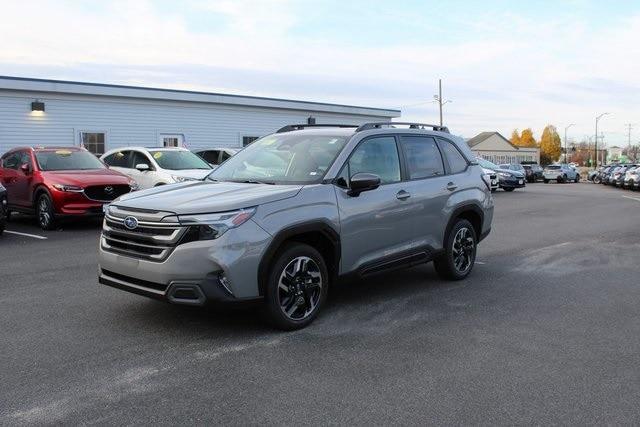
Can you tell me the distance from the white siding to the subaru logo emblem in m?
17.9

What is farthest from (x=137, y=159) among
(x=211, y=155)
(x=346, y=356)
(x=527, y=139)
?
(x=527, y=139)

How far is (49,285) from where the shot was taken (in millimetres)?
6973

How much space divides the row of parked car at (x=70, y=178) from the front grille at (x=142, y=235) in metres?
6.76

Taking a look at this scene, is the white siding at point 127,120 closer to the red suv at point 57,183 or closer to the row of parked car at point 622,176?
the red suv at point 57,183

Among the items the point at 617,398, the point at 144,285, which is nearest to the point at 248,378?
the point at 144,285

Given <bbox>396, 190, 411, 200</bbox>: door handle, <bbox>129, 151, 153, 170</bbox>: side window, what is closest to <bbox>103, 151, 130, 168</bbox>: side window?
<bbox>129, 151, 153, 170</bbox>: side window

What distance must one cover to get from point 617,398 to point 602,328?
1.68 m

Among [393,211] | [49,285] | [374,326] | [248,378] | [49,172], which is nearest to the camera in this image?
[248,378]

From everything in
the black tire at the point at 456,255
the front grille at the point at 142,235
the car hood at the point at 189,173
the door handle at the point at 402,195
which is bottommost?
the black tire at the point at 456,255

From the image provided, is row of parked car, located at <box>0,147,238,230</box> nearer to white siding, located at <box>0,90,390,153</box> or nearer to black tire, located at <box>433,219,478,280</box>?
black tire, located at <box>433,219,478,280</box>

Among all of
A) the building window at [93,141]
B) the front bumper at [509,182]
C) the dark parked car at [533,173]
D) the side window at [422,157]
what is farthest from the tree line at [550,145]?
the side window at [422,157]

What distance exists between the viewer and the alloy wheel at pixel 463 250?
7.23 metres

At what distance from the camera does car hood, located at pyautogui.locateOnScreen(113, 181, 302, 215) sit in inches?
188

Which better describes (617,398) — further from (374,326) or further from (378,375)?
(374,326)
